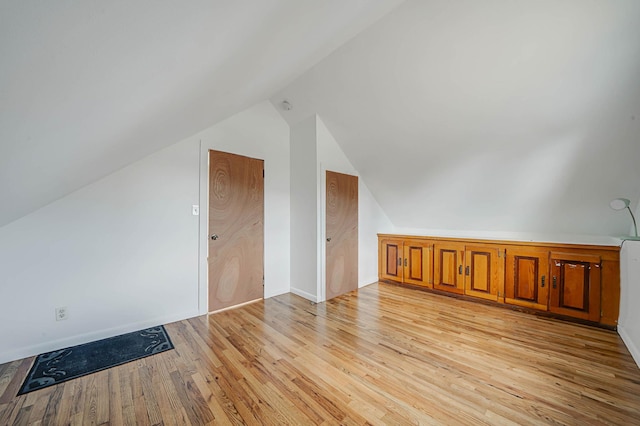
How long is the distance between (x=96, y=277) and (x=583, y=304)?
494 centimetres

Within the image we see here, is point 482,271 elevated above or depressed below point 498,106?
below

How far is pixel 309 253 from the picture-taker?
3482 millimetres

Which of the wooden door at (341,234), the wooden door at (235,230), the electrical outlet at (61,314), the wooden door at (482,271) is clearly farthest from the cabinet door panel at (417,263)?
the electrical outlet at (61,314)

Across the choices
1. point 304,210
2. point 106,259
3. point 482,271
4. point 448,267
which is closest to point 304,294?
point 304,210

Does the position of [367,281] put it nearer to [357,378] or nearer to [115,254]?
[357,378]

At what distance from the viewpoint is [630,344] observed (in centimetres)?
219

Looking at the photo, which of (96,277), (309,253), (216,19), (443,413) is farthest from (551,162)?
(96,277)

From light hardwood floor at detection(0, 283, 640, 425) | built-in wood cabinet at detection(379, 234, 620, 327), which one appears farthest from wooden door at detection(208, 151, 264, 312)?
built-in wood cabinet at detection(379, 234, 620, 327)

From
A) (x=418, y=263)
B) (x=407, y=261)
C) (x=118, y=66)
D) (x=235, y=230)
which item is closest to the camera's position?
(x=118, y=66)

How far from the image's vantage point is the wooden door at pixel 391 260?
412 centimetres

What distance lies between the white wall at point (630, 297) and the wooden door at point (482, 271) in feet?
3.29

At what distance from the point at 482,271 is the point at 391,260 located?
4.27 ft

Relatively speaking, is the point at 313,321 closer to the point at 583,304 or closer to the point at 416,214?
the point at 416,214

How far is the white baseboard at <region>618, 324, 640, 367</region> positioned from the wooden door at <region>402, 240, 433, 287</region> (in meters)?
1.84
